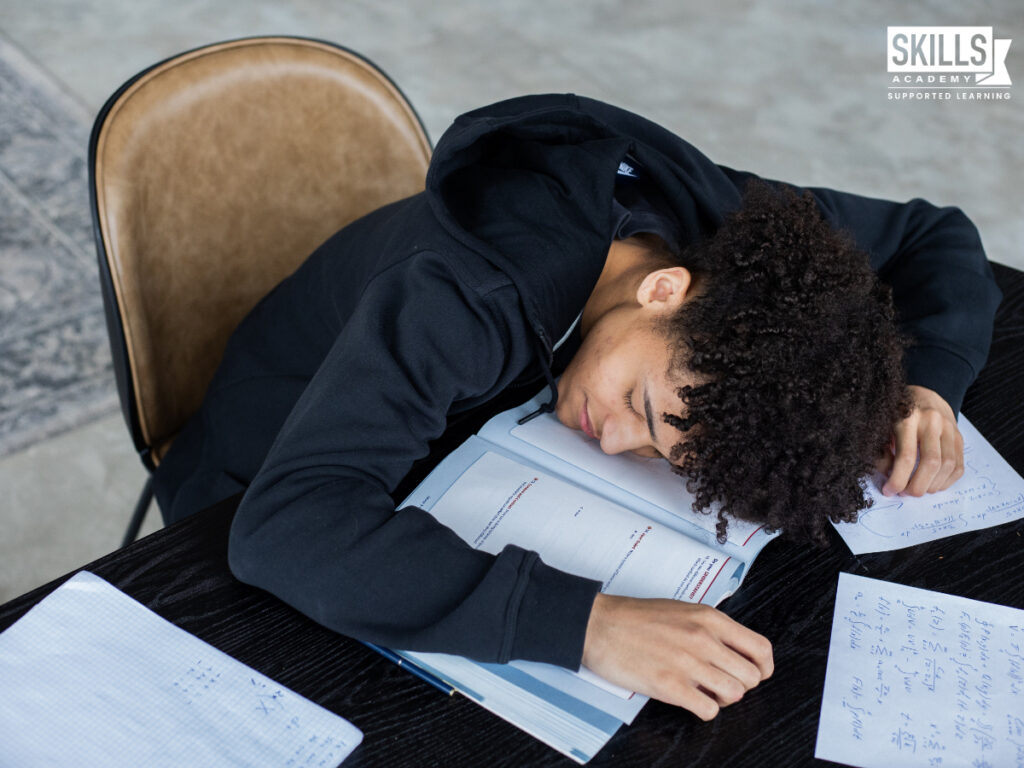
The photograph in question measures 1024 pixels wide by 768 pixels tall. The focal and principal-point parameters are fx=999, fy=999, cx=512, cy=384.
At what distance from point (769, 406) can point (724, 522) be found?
0.39 ft

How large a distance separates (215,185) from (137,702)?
2.40 ft

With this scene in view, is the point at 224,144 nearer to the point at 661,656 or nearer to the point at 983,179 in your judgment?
the point at 661,656

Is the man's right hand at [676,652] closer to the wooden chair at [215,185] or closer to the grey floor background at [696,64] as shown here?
the wooden chair at [215,185]

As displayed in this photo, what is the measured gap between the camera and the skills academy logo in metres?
3.65

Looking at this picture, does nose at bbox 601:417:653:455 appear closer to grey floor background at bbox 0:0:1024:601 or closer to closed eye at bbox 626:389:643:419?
closed eye at bbox 626:389:643:419

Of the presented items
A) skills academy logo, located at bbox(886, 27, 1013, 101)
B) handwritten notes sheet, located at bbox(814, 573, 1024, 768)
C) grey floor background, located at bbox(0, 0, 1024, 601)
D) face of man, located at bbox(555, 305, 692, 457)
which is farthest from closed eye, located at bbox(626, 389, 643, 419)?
skills academy logo, located at bbox(886, 27, 1013, 101)

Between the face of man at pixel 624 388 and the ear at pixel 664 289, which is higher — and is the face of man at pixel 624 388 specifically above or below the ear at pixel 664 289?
below

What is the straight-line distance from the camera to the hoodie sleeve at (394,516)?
0.78 meters

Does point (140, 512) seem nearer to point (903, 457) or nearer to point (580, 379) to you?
point (580, 379)

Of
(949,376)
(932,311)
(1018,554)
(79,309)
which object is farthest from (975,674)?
(79,309)

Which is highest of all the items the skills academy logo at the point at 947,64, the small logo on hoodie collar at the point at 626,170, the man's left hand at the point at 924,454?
the small logo on hoodie collar at the point at 626,170

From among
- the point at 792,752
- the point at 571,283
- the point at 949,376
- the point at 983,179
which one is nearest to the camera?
the point at 792,752

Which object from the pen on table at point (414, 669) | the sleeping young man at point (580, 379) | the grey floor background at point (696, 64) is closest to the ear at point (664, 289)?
the sleeping young man at point (580, 379)

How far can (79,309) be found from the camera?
2.35 metres
